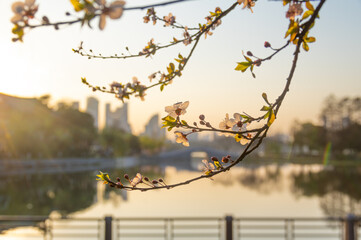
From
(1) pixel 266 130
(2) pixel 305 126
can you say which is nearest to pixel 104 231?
(1) pixel 266 130

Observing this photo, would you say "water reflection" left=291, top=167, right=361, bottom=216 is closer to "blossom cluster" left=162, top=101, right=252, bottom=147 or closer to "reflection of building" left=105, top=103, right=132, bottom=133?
"blossom cluster" left=162, top=101, right=252, bottom=147

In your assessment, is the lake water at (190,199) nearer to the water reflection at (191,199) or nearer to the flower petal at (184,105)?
the water reflection at (191,199)

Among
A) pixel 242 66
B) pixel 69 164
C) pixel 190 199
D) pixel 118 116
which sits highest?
pixel 118 116

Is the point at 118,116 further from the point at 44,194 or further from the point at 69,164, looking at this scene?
the point at 44,194

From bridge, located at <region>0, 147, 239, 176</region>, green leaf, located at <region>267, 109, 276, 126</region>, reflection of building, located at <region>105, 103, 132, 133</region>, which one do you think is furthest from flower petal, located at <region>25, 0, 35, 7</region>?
reflection of building, located at <region>105, 103, 132, 133</region>

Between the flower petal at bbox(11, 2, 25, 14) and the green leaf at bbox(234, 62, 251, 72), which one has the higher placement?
the flower petal at bbox(11, 2, 25, 14)

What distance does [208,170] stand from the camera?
151 cm

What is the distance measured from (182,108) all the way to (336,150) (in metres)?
54.4

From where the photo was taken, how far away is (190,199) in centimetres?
2728

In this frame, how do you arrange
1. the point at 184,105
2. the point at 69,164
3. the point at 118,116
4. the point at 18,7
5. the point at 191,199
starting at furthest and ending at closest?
the point at 118,116 → the point at 69,164 → the point at 191,199 → the point at 184,105 → the point at 18,7

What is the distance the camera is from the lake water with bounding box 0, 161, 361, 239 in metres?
22.9

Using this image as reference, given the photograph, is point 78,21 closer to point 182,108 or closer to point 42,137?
point 182,108

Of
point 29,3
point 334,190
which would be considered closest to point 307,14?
point 29,3

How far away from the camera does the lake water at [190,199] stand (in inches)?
901
